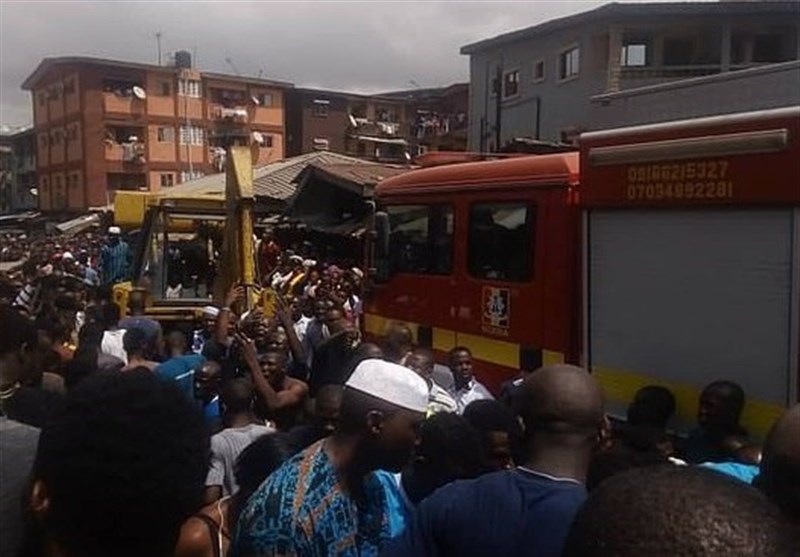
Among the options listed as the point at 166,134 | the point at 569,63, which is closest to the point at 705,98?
the point at 569,63

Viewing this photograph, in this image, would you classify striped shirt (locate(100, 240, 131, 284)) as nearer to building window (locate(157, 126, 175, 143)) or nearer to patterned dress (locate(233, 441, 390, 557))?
patterned dress (locate(233, 441, 390, 557))

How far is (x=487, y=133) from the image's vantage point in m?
34.6

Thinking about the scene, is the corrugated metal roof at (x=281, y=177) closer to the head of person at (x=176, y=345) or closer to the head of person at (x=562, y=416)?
the head of person at (x=176, y=345)

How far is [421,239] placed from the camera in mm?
8500

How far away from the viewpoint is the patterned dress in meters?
2.62

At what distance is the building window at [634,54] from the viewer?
30656 millimetres

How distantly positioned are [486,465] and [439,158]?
5.49m

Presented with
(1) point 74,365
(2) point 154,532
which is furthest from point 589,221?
(2) point 154,532

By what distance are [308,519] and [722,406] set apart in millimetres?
3102

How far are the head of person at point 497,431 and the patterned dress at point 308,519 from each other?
1570mm

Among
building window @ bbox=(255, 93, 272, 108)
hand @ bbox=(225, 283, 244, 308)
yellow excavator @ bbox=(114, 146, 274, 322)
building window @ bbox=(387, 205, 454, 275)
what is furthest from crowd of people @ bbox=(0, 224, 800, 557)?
building window @ bbox=(255, 93, 272, 108)

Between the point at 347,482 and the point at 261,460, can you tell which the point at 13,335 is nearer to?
the point at 261,460

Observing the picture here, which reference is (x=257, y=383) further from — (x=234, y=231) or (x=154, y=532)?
(x=234, y=231)

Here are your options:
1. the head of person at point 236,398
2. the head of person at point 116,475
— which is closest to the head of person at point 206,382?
the head of person at point 236,398
